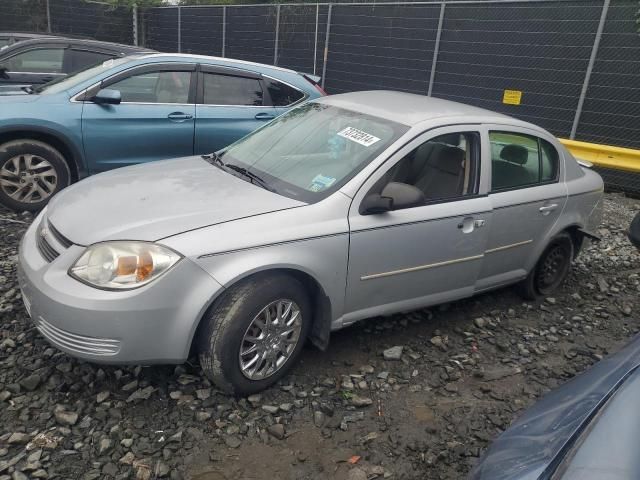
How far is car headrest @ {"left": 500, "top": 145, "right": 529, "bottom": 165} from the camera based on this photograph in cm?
426

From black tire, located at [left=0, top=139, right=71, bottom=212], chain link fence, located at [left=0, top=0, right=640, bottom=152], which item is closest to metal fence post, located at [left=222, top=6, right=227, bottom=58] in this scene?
chain link fence, located at [left=0, top=0, right=640, bottom=152]

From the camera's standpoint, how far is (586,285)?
17.5 ft

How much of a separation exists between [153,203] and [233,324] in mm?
858

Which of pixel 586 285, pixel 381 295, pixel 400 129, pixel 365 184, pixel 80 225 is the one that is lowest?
pixel 586 285

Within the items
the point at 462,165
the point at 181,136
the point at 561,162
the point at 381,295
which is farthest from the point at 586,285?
the point at 181,136

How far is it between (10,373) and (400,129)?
273 centimetres

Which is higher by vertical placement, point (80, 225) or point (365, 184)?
point (365, 184)

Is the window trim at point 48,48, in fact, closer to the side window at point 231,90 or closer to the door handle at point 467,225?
the side window at point 231,90

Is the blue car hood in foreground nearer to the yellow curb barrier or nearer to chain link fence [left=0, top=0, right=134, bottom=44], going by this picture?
the yellow curb barrier

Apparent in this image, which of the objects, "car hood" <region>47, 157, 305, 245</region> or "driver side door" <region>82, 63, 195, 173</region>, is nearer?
"car hood" <region>47, 157, 305, 245</region>

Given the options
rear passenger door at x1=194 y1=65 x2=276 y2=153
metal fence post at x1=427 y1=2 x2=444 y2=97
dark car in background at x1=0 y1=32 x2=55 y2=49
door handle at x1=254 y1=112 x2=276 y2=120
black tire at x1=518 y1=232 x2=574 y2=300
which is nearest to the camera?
black tire at x1=518 y1=232 x2=574 y2=300

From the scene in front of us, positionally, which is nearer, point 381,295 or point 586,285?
point 381,295

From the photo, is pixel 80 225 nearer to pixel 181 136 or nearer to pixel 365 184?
pixel 365 184

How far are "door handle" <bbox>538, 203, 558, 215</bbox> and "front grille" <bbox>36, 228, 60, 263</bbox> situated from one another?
3375 millimetres
